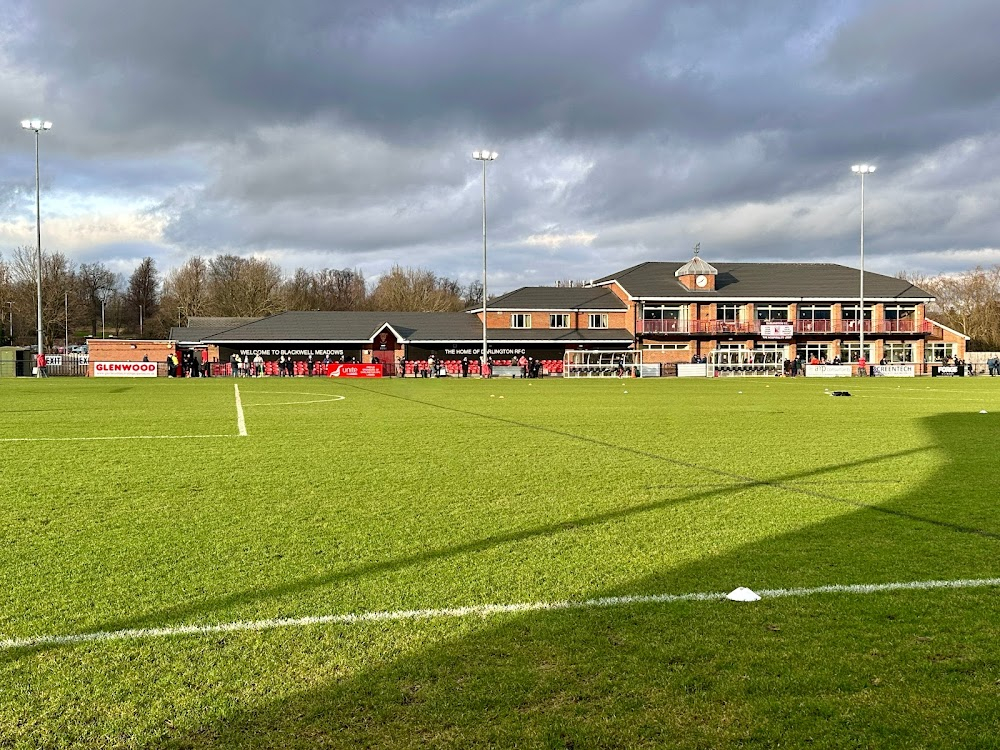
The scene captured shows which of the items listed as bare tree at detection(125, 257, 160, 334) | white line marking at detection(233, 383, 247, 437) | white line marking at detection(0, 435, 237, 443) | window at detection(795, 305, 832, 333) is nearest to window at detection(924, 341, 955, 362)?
window at detection(795, 305, 832, 333)

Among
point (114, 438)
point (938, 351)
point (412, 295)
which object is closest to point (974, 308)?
point (938, 351)

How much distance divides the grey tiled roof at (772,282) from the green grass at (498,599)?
59463 millimetres

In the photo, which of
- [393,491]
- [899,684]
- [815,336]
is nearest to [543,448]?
[393,491]

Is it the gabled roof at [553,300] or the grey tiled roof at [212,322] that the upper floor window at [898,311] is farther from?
the grey tiled roof at [212,322]

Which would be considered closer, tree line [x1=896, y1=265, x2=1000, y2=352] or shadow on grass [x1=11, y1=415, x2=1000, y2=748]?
shadow on grass [x1=11, y1=415, x2=1000, y2=748]

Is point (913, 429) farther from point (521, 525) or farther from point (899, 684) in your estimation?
point (899, 684)

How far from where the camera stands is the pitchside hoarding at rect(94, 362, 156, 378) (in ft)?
170

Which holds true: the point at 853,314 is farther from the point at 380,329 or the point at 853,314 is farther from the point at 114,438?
the point at 114,438

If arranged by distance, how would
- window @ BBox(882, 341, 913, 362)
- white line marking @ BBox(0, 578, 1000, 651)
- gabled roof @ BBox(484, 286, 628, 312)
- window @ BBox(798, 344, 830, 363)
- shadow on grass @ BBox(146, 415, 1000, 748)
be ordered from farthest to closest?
window @ BBox(882, 341, 913, 362) < window @ BBox(798, 344, 830, 363) < gabled roof @ BBox(484, 286, 628, 312) < white line marking @ BBox(0, 578, 1000, 651) < shadow on grass @ BBox(146, 415, 1000, 748)

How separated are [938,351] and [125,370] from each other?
2573 inches

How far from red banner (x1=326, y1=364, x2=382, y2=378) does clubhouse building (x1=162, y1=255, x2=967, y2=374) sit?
230 inches

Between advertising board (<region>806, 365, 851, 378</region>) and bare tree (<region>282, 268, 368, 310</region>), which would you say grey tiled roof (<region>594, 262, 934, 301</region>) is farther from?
bare tree (<region>282, 268, 368, 310</region>)

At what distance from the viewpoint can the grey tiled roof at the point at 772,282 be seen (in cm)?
6994

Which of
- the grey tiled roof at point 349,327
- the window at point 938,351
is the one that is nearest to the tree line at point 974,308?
the window at point 938,351
